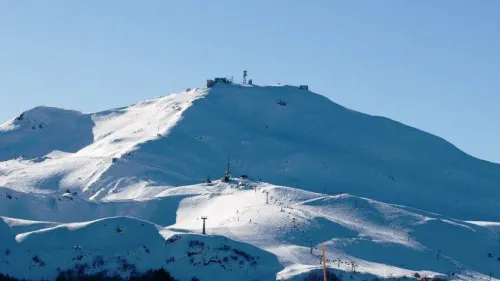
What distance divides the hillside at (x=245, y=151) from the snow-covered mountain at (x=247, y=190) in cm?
Answer: 29

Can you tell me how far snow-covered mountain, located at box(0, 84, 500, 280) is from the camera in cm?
10050

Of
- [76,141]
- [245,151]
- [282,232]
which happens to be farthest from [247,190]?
[76,141]

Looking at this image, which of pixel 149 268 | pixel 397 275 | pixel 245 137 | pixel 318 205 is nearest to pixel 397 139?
pixel 245 137

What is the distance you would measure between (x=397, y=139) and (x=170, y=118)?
33192 mm

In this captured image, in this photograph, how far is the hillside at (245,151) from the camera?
136 meters

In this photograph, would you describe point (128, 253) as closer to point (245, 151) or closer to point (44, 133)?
point (245, 151)

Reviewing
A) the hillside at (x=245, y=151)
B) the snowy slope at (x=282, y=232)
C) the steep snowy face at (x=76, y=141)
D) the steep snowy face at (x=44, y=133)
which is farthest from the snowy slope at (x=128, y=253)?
the steep snowy face at (x=44, y=133)

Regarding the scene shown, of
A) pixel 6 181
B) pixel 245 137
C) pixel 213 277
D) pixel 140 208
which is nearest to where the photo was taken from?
pixel 213 277

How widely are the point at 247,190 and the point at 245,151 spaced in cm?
2143

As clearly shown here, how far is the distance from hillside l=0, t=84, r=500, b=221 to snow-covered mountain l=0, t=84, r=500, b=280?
0.29 meters

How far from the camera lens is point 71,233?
102125mm

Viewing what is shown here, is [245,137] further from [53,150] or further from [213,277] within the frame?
[213,277]

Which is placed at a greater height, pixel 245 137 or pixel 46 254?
pixel 245 137

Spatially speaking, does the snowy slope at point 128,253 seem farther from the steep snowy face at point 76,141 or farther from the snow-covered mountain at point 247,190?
the steep snowy face at point 76,141
